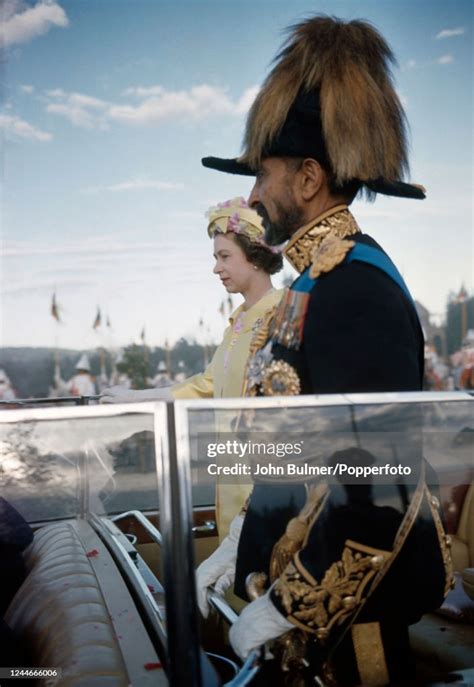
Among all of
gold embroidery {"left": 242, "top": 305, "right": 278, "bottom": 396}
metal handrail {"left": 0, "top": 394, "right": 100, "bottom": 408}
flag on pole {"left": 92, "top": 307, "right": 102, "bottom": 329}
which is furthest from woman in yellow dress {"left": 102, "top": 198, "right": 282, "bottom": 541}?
flag on pole {"left": 92, "top": 307, "right": 102, "bottom": 329}

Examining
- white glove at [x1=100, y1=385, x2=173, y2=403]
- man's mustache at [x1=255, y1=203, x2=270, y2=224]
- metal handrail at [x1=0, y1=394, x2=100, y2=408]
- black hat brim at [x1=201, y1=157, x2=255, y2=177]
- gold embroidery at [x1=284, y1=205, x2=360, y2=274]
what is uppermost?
black hat brim at [x1=201, y1=157, x2=255, y2=177]

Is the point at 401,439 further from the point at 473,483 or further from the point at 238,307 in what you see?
the point at 238,307

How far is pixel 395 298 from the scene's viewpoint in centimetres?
115

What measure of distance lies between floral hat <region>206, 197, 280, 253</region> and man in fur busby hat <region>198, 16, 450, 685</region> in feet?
3.72

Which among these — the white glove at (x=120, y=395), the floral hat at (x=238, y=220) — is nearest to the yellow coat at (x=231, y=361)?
the floral hat at (x=238, y=220)

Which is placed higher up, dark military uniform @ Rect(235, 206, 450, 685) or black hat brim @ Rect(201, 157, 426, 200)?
black hat brim @ Rect(201, 157, 426, 200)

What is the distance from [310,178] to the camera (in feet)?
4.40

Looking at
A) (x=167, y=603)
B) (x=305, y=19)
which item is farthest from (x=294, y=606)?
(x=305, y=19)

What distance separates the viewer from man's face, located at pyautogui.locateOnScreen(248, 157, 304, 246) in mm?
1355

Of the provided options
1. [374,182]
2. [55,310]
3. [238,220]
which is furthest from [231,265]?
[55,310]

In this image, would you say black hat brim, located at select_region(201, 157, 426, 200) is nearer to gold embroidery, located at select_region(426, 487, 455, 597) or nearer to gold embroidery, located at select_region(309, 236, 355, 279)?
gold embroidery, located at select_region(309, 236, 355, 279)

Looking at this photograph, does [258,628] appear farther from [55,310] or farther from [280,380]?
[55,310]

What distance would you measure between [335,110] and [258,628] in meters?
0.88

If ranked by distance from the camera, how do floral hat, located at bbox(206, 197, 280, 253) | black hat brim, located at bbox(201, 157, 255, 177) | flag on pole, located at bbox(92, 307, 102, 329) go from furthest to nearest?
1. flag on pole, located at bbox(92, 307, 102, 329)
2. floral hat, located at bbox(206, 197, 280, 253)
3. black hat brim, located at bbox(201, 157, 255, 177)
